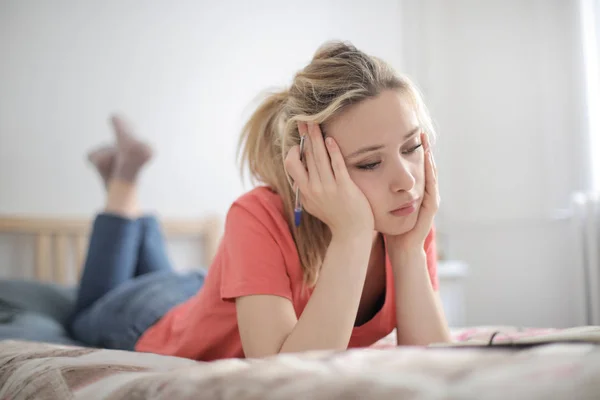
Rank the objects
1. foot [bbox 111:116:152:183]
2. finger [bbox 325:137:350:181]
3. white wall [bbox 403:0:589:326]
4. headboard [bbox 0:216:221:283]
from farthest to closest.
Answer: white wall [bbox 403:0:589:326]
headboard [bbox 0:216:221:283]
foot [bbox 111:116:152:183]
finger [bbox 325:137:350:181]

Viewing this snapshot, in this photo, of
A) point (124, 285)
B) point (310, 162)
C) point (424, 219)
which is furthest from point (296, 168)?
point (124, 285)

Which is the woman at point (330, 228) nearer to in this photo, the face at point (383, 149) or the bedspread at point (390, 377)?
the face at point (383, 149)

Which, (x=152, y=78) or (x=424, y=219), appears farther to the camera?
(x=152, y=78)

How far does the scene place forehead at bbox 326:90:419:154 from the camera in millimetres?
869

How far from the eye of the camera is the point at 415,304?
0.97 meters

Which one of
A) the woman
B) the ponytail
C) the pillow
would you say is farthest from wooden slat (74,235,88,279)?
the ponytail

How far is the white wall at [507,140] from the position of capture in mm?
2426

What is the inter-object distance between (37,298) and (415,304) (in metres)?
1.27

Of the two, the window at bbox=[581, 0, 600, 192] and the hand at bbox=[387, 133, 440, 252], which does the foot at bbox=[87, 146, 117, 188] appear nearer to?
the hand at bbox=[387, 133, 440, 252]

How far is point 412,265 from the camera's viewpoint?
3.23ft

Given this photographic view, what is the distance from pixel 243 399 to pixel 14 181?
209 cm

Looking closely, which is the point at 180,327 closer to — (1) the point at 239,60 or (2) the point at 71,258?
(2) the point at 71,258

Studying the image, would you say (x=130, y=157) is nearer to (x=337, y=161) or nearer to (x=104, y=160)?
(x=104, y=160)

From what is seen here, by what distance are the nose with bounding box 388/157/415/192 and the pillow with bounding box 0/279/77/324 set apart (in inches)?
48.8
